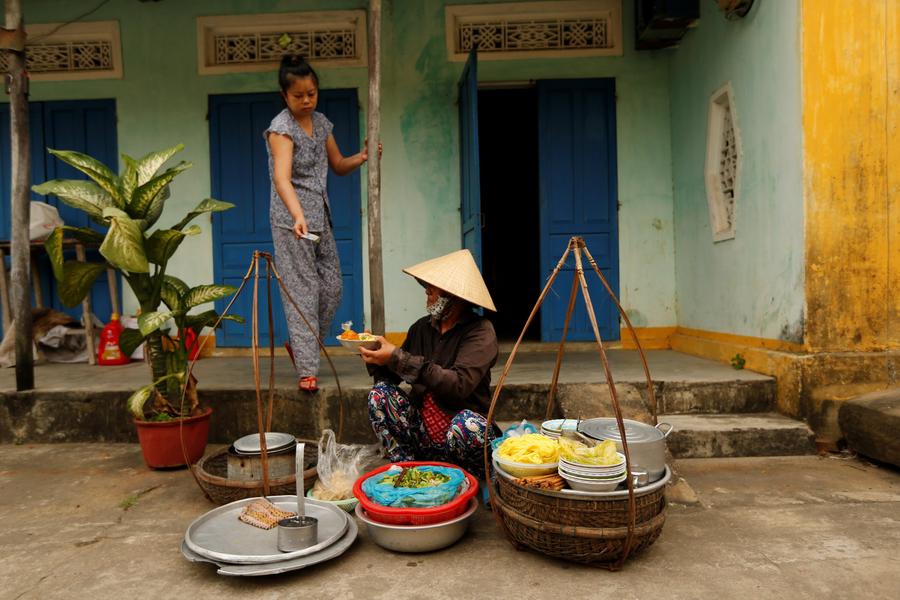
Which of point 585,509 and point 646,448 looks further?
point 646,448

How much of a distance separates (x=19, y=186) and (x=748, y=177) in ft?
15.6

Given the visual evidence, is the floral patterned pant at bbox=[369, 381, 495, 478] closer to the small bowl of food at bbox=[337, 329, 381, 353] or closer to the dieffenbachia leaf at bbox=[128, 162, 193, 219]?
the small bowl of food at bbox=[337, 329, 381, 353]

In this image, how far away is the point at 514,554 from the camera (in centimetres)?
233

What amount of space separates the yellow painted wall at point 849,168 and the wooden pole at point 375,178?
8.13 ft

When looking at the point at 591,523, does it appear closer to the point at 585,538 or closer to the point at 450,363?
the point at 585,538

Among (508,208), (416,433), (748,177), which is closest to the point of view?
(416,433)

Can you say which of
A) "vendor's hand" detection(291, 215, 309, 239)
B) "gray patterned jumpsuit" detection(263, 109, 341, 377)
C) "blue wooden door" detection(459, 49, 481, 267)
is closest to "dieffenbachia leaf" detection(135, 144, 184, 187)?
"gray patterned jumpsuit" detection(263, 109, 341, 377)

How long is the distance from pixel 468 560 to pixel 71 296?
8.76 feet

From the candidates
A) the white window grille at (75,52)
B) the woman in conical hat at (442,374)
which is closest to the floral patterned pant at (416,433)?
the woman in conical hat at (442,374)

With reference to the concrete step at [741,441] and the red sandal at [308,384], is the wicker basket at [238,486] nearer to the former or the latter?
the red sandal at [308,384]

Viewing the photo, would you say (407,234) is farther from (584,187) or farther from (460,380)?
(460,380)

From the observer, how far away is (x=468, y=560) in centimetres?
229

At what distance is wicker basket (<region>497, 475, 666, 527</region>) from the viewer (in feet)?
6.88

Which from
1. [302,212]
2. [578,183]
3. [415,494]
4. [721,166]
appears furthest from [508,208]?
[415,494]
